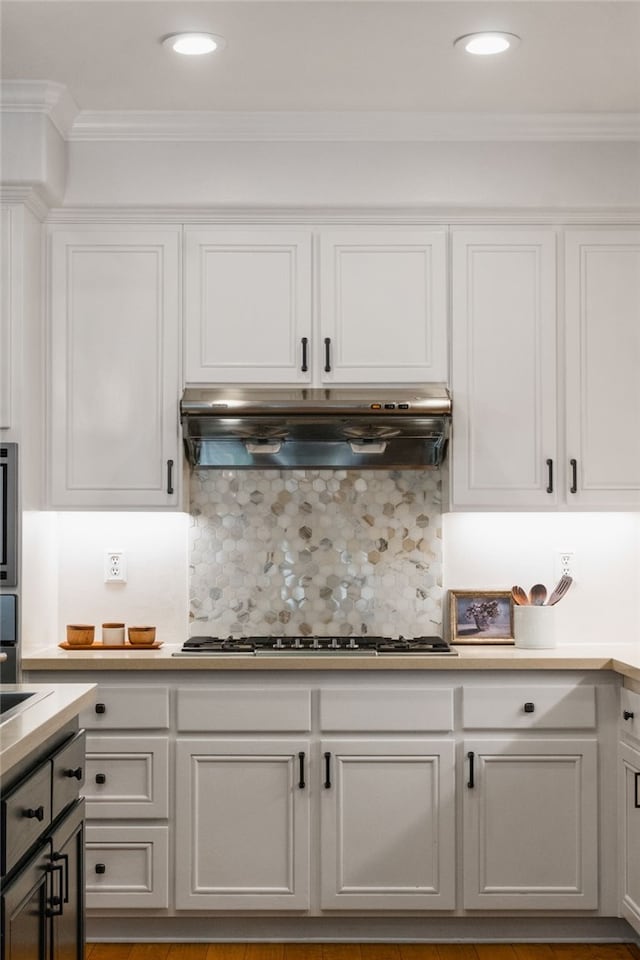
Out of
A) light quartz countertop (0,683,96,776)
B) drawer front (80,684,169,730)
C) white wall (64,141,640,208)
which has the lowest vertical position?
drawer front (80,684,169,730)

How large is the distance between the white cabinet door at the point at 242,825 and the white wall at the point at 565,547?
1040 mm

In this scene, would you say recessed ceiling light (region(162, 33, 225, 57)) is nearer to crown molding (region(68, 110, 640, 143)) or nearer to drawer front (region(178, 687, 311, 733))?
crown molding (region(68, 110, 640, 143))

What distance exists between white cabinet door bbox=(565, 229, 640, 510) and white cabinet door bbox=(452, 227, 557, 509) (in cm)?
7

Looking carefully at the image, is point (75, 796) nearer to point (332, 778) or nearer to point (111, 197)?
point (332, 778)

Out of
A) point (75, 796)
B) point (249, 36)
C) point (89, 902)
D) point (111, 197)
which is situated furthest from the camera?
point (111, 197)

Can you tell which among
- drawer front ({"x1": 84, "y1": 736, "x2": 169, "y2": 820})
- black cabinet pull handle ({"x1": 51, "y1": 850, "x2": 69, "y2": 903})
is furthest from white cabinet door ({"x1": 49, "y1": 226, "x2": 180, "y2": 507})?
black cabinet pull handle ({"x1": 51, "y1": 850, "x2": 69, "y2": 903})

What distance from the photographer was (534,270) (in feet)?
12.4

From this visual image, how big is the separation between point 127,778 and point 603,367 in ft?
7.03

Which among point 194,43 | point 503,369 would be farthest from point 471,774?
point 194,43

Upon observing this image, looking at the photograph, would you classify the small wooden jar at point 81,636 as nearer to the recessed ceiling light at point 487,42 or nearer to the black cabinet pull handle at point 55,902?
the black cabinet pull handle at point 55,902

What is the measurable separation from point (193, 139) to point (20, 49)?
73cm

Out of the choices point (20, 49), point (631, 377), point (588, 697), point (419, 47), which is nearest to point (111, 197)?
point (20, 49)

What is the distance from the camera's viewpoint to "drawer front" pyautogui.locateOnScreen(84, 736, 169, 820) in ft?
11.3

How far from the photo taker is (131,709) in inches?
137
